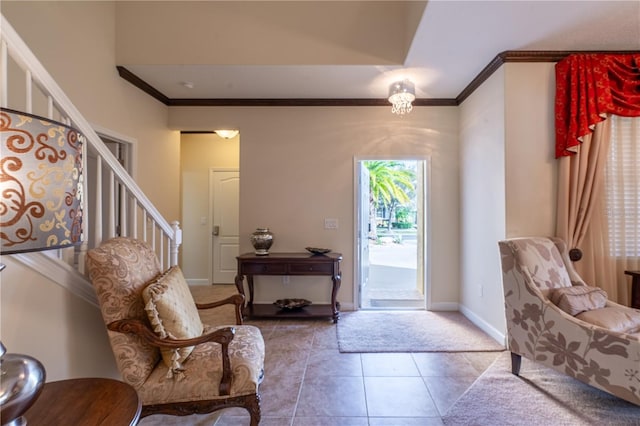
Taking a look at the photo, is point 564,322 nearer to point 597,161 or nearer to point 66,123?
point 597,161

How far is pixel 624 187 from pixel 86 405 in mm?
3881

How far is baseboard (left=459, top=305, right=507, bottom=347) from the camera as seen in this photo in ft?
8.99

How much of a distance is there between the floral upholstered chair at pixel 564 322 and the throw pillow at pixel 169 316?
218 cm

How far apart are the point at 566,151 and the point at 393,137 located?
1723 millimetres

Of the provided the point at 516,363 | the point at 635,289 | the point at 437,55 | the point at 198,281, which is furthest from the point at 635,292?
the point at 198,281

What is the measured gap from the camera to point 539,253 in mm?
2180

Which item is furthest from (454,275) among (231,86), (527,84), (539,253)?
(231,86)

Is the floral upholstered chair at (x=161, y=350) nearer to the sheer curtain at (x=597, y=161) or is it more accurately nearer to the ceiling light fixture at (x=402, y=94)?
the ceiling light fixture at (x=402, y=94)

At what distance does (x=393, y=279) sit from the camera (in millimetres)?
5449

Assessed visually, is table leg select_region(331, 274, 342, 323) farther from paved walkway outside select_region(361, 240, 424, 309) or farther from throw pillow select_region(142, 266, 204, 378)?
throw pillow select_region(142, 266, 204, 378)

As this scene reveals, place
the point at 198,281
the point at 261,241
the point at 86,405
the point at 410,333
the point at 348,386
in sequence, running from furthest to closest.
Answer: the point at 198,281
the point at 261,241
the point at 410,333
the point at 348,386
the point at 86,405

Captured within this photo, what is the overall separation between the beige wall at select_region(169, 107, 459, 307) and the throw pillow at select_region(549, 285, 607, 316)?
5.45ft

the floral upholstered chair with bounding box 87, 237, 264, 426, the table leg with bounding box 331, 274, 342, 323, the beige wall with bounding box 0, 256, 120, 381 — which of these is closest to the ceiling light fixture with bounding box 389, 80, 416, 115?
the table leg with bounding box 331, 274, 342, 323

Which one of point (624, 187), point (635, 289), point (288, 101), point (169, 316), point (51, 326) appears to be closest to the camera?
point (51, 326)
